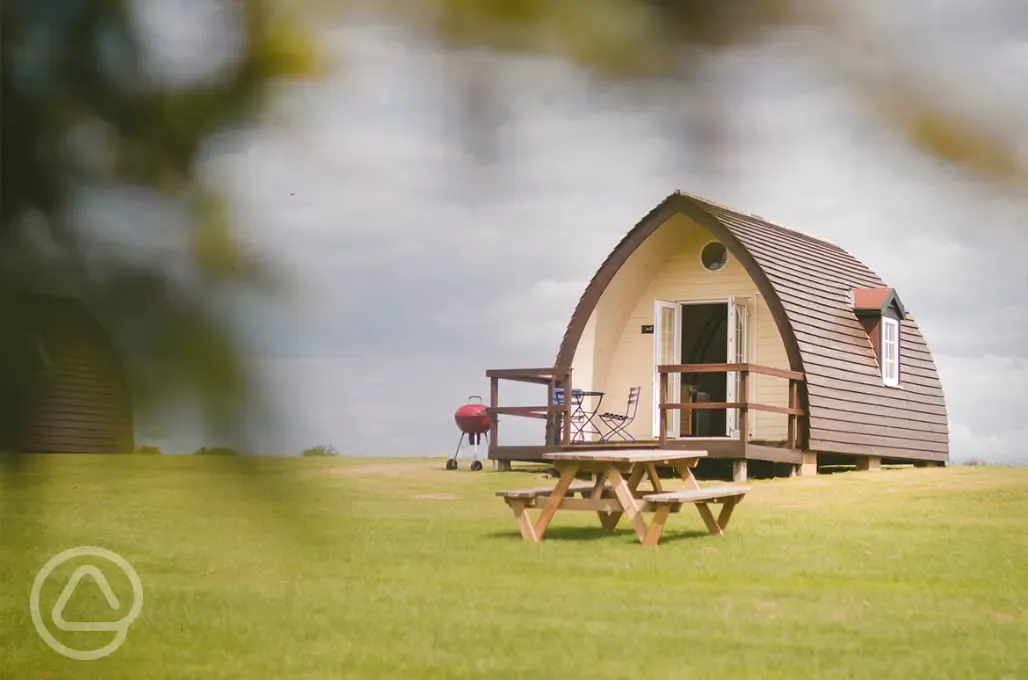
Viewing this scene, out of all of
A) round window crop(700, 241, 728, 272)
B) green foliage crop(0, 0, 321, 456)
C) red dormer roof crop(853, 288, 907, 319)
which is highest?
round window crop(700, 241, 728, 272)

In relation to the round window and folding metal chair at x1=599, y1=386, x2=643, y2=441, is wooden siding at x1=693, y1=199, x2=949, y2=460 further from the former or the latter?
folding metal chair at x1=599, y1=386, x2=643, y2=441

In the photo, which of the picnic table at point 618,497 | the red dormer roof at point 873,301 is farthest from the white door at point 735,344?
the picnic table at point 618,497

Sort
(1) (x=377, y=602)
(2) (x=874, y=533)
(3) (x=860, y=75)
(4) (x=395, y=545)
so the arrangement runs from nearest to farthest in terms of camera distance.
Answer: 1. (3) (x=860, y=75)
2. (1) (x=377, y=602)
3. (4) (x=395, y=545)
4. (2) (x=874, y=533)

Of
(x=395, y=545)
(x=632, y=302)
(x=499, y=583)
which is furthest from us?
(x=632, y=302)

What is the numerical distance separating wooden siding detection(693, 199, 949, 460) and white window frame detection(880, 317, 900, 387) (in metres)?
0.16

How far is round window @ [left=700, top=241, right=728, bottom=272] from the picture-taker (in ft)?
56.5

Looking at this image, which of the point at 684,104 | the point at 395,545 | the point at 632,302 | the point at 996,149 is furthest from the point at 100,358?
the point at 632,302

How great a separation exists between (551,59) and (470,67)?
0.18 ft

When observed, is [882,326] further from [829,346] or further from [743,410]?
[743,410]

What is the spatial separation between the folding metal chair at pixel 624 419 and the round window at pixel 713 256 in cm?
185

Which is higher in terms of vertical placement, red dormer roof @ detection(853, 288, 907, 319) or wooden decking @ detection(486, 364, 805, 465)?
red dormer roof @ detection(853, 288, 907, 319)

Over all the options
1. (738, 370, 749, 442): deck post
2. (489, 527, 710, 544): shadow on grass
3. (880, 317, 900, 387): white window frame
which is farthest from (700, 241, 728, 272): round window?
(489, 527, 710, 544): shadow on grass

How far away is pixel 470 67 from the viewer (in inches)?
31.4

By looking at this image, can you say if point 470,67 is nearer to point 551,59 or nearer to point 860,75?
point 551,59
